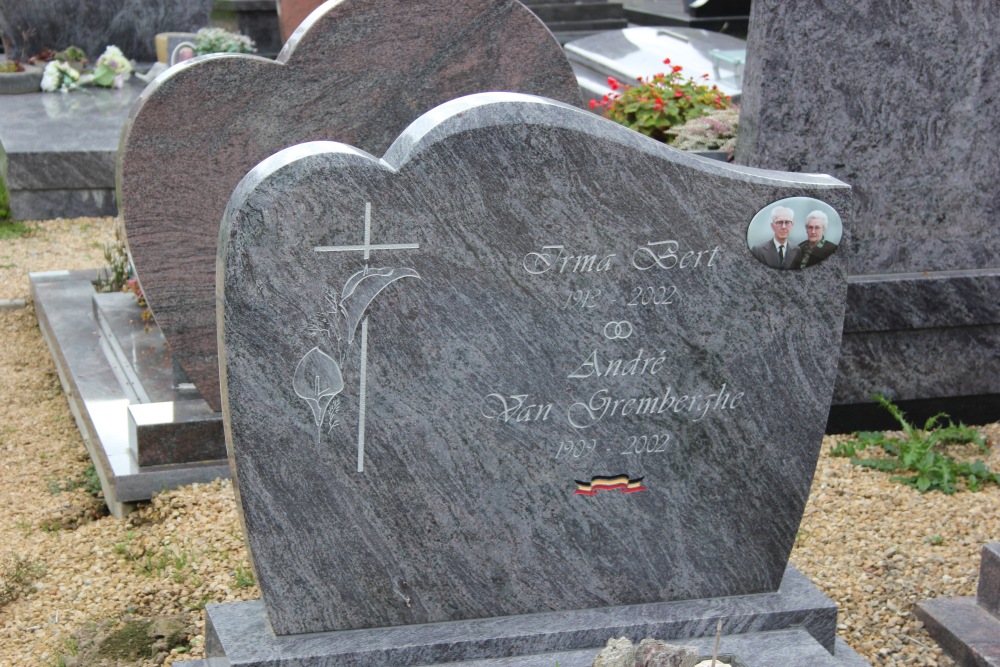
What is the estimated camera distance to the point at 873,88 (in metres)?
5.00

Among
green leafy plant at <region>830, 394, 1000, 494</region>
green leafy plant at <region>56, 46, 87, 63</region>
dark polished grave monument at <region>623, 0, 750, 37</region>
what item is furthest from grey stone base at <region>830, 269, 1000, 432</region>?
green leafy plant at <region>56, 46, 87, 63</region>

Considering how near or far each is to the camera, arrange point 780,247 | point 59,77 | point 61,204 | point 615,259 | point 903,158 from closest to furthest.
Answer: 1. point 615,259
2. point 780,247
3. point 903,158
4. point 61,204
5. point 59,77

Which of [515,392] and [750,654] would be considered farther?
[750,654]

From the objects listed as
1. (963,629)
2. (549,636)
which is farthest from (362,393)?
(963,629)

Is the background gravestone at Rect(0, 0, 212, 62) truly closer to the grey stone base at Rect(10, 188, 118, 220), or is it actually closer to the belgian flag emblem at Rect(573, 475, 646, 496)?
the grey stone base at Rect(10, 188, 118, 220)

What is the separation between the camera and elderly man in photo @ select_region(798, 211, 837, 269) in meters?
3.11

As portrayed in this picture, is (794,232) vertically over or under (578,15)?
over

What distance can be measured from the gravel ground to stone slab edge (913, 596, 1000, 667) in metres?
0.06

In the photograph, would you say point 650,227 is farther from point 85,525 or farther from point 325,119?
point 85,525

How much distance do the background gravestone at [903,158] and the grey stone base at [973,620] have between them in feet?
5.26

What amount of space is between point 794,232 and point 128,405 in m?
3.11

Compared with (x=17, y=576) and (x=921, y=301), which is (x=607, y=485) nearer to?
(x=17, y=576)

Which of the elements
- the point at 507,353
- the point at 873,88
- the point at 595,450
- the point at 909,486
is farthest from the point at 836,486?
the point at 507,353

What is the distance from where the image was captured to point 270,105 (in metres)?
4.56
